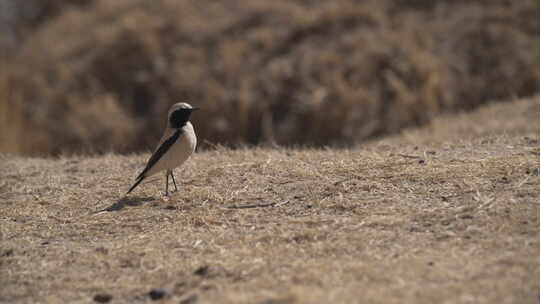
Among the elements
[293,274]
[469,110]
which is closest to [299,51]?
[469,110]

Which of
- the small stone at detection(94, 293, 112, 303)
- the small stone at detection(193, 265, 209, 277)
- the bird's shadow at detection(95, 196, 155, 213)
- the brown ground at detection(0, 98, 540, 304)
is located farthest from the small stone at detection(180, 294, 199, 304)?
the bird's shadow at detection(95, 196, 155, 213)

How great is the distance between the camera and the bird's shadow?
21.0ft

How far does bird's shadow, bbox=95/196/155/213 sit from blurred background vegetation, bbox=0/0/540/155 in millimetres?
5832

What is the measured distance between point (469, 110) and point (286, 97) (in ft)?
11.2

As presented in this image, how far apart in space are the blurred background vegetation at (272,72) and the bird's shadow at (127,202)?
583 centimetres

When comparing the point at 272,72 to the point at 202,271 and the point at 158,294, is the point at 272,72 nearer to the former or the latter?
the point at 202,271

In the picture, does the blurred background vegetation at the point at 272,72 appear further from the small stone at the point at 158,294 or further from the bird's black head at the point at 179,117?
the small stone at the point at 158,294

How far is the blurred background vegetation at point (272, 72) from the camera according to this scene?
13680 mm

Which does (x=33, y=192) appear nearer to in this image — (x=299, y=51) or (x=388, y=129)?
(x=388, y=129)

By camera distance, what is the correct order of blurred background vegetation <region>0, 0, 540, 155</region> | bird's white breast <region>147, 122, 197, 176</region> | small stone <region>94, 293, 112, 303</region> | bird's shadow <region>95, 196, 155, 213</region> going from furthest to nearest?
1. blurred background vegetation <region>0, 0, 540, 155</region>
2. bird's white breast <region>147, 122, 197, 176</region>
3. bird's shadow <region>95, 196, 155, 213</region>
4. small stone <region>94, 293, 112, 303</region>

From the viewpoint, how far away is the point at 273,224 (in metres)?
5.72

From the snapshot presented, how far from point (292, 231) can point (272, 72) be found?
30.4 feet

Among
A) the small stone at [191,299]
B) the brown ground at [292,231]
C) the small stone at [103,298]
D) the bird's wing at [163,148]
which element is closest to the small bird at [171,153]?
the bird's wing at [163,148]

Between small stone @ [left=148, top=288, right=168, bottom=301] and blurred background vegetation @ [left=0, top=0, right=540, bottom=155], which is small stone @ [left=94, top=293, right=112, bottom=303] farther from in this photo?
blurred background vegetation @ [left=0, top=0, right=540, bottom=155]
